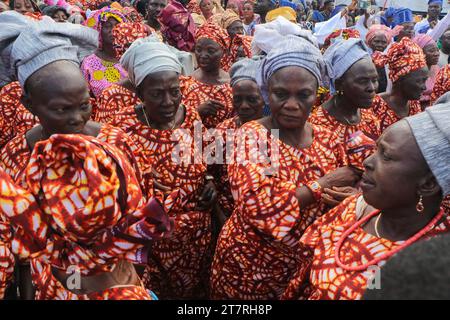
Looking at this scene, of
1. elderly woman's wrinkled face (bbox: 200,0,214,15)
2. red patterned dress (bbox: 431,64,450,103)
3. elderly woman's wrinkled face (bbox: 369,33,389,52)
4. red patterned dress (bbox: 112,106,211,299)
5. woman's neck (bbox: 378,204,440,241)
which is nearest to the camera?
woman's neck (bbox: 378,204,440,241)

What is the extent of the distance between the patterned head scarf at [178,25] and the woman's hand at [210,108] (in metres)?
2.54

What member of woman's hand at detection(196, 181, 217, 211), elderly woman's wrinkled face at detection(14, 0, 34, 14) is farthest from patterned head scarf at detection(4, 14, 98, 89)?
elderly woman's wrinkled face at detection(14, 0, 34, 14)

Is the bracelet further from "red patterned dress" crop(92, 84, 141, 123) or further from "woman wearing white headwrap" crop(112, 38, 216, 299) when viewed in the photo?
"red patterned dress" crop(92, 84, 141, 123)

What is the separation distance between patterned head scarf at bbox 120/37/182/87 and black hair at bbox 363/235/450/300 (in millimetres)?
2600

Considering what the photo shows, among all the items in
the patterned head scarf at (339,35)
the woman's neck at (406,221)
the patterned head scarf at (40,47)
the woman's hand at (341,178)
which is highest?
the patterned head scarf at (40,47)

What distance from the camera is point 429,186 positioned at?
5.98 feet

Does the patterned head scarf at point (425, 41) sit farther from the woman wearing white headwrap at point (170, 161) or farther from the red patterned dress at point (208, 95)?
the woman wearing white headwrap at point (170, 161)

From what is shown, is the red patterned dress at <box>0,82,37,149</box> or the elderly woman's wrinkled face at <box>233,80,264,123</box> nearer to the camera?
the red patterned dress at <box>0,82,37,149</box>

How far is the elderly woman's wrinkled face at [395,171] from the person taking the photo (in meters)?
1.80

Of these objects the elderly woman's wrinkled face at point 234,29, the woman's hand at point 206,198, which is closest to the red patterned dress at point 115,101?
the woman's hand at point 206,198

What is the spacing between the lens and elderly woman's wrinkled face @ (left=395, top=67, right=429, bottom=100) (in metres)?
4.71

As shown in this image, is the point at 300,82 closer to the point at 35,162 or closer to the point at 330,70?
the point at 330,70
